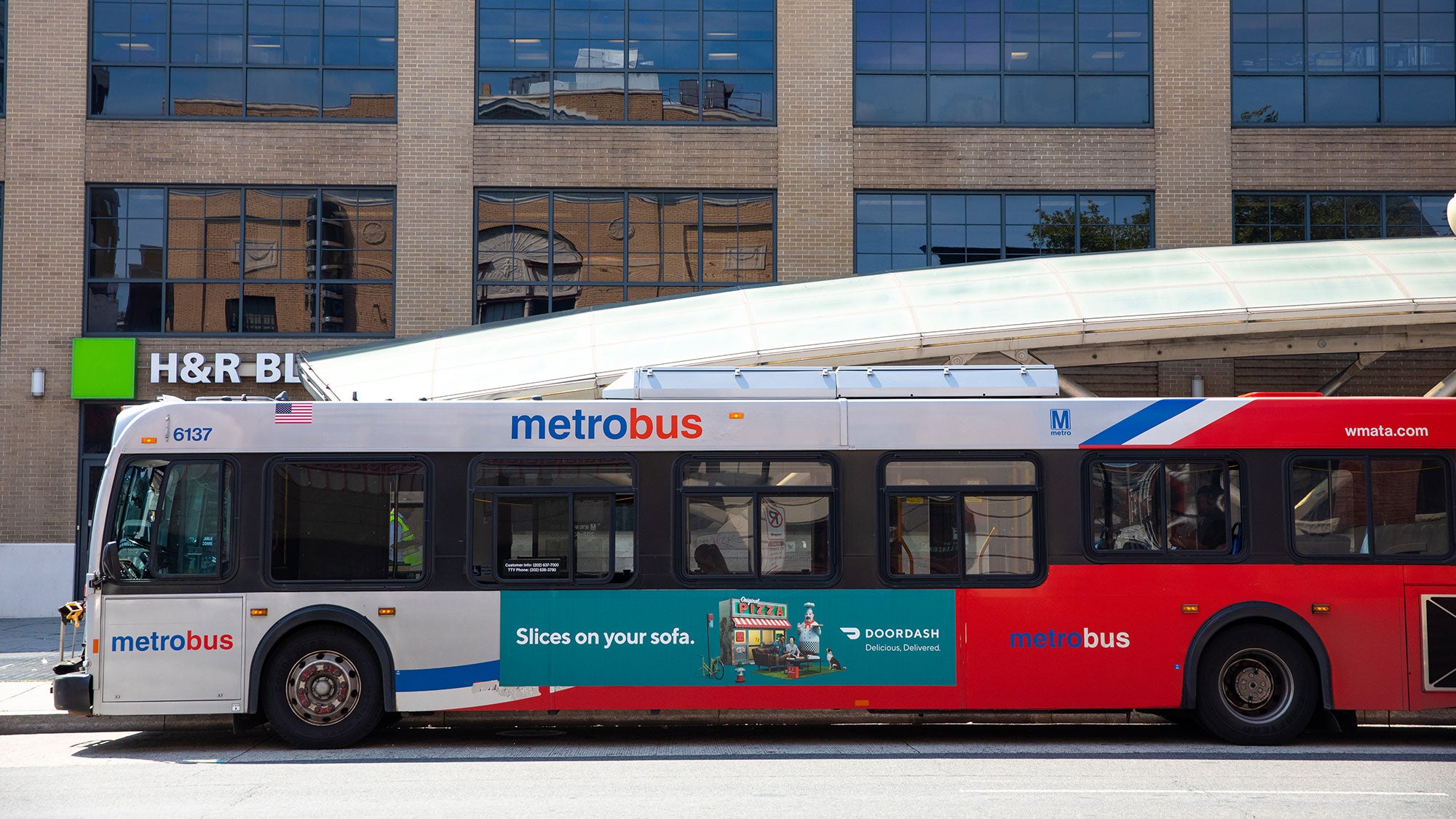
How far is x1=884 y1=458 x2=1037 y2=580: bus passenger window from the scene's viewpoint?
31.9ft

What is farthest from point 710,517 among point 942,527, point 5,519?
point 5,519

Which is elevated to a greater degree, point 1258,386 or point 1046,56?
point 1046,56

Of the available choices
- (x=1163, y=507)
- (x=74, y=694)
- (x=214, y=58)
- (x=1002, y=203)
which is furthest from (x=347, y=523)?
(x=1002, y=203)

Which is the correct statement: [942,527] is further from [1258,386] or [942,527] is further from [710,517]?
[1258,386]

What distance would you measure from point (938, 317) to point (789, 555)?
7.00m

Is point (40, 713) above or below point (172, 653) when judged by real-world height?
below

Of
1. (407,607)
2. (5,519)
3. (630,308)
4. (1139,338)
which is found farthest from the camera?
(5,519)

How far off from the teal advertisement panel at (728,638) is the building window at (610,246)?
10281mm

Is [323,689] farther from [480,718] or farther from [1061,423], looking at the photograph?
[1061,423]

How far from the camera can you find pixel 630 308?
692 inches

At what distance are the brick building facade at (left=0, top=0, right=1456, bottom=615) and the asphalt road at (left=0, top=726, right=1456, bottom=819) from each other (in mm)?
9823

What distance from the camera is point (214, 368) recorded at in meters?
18.8

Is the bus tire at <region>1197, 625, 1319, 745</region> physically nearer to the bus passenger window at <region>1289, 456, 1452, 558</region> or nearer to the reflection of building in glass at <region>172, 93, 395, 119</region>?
the bus passenger window at <region>1289, 456, 1452, 558</region>

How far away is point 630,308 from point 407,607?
866cm
